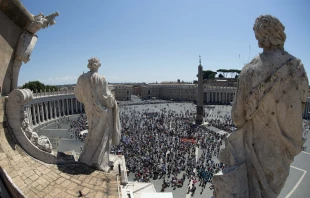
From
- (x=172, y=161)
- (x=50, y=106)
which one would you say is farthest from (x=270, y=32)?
(x=50, y=106)

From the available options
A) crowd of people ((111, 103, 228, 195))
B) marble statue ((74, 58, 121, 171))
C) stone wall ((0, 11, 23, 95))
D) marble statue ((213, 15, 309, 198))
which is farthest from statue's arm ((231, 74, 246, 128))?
crowd of people ((111, 103, 228, 195))

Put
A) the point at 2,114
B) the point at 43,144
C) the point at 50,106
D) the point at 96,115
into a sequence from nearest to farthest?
the point at 2,114
the point at 43,144
the point at 96,115
the point at 50,106

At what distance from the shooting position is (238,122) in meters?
2.58

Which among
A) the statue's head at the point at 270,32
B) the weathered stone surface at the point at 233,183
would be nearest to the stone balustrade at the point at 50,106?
the weathered stone surface at the point at 233,183

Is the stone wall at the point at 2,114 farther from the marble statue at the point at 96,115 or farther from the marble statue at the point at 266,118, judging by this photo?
the marble statue at the point at 266,118

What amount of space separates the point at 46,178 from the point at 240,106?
4.03m

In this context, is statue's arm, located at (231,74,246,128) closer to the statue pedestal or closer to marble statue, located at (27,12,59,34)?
the statue pedestal

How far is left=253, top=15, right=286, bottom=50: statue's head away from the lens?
2.43 meters

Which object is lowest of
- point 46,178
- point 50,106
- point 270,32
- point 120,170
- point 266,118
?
point 50,106

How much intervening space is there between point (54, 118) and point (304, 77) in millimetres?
49494

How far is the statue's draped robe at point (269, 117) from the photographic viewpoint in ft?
7.47

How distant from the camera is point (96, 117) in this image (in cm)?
593

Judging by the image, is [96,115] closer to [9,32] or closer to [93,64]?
[93,64]

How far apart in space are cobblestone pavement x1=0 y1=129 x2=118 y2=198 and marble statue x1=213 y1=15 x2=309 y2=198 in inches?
117
